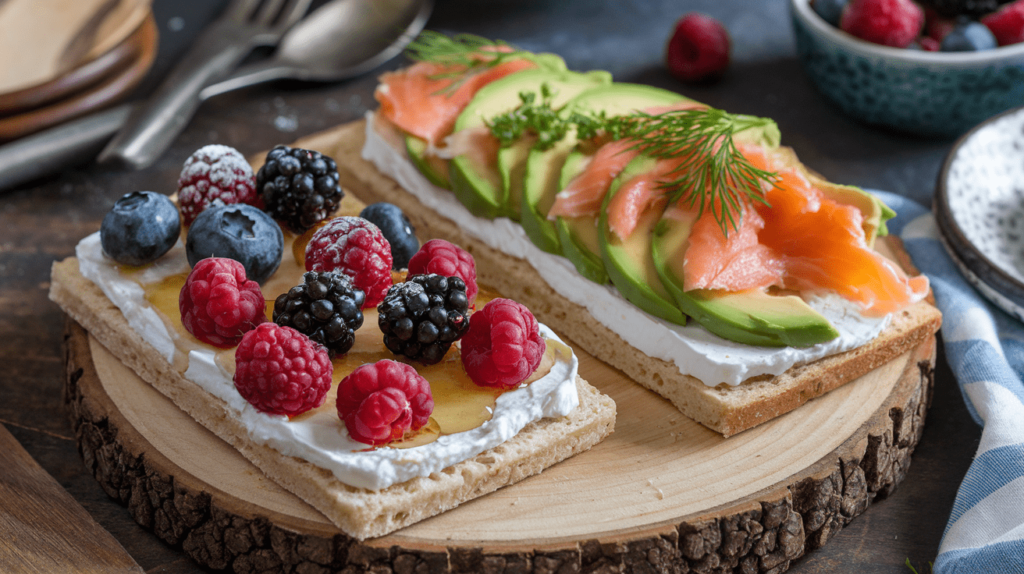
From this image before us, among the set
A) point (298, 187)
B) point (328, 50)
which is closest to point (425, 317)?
point (298, 187)

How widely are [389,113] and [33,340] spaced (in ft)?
5.31

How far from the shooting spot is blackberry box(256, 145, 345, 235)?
305cm

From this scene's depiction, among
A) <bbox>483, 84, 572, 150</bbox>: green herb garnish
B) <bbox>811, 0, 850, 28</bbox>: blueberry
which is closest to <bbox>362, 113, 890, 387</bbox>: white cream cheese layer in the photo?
<bbox>483, 84, 572, 150</bbox>: green herb garnish

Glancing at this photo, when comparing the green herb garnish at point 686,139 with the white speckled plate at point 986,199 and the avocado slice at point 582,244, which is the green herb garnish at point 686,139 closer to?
the avocado slice at point 582,244

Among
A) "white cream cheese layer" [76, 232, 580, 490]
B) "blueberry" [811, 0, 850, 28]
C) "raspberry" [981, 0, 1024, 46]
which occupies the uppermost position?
"raspberry" [981, 0, 1024, 46]

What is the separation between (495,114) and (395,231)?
0.76m

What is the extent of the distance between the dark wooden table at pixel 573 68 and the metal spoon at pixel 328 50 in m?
0.12

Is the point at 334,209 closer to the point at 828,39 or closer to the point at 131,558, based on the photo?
the point at 131,558

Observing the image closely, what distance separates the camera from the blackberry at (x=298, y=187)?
3.05 metres

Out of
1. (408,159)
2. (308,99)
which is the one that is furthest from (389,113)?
(308,99)

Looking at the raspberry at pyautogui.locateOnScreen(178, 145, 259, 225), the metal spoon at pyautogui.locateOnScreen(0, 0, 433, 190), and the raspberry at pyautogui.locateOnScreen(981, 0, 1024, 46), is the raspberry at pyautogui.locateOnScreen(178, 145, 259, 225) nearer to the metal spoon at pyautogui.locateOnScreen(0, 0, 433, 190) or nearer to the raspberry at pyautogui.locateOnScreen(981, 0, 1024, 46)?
the metal spoon at pyautogui.locateOnScreen(0, 0, 433, 190)

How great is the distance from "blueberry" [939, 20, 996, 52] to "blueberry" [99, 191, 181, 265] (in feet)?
11.2

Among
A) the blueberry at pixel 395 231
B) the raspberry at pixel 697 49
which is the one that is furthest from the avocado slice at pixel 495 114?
the raspberry at pixel 697 49

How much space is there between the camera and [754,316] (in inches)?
108
